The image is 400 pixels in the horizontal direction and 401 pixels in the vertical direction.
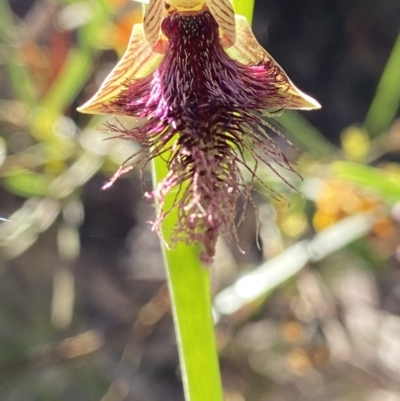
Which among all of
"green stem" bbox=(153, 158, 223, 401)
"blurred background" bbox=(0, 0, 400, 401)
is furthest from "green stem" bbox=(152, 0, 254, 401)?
"blurred background" bbox=(0, 0, 400, 401)

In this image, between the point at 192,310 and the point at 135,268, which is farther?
the point at 135,268

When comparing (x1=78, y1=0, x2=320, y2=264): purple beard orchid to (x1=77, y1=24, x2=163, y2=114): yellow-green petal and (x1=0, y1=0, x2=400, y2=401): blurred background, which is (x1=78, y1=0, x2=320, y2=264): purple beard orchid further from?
(x1=0, y1=0, x2=400, y2=401): blurred background

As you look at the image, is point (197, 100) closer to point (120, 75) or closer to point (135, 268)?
point (120, 75)


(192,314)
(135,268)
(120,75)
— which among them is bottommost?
(192,314)

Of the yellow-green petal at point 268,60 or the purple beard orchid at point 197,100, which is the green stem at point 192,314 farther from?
the yellow-green petal at point 268,60

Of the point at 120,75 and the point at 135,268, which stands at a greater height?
the point at 120,75

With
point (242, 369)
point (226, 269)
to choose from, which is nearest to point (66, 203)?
point (226, 269)

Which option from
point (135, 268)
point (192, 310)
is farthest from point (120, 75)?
point (135, 268)
